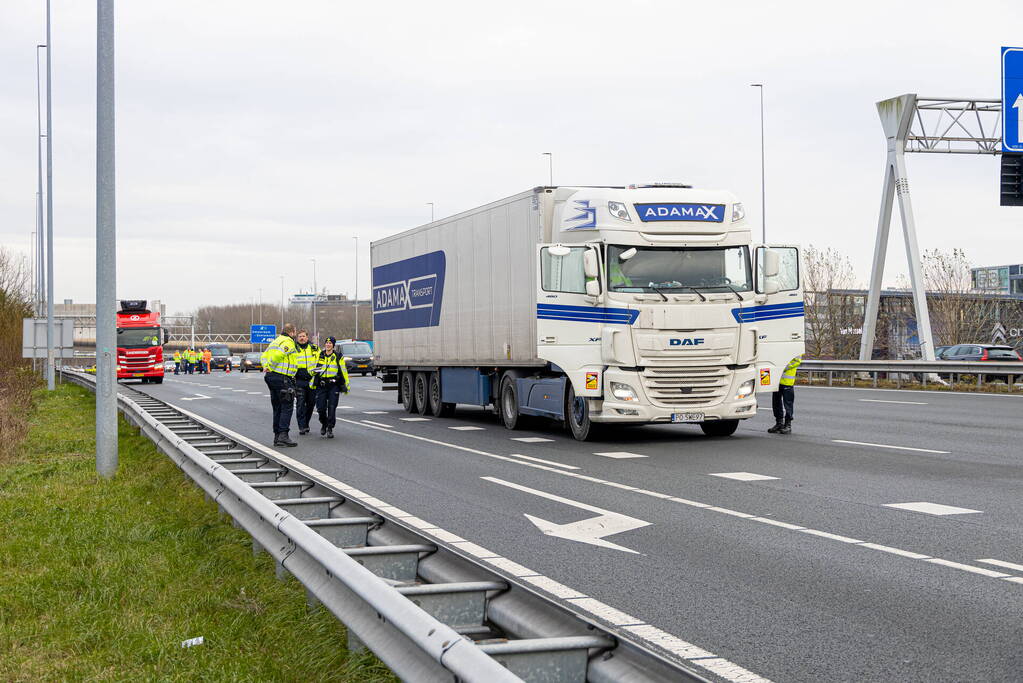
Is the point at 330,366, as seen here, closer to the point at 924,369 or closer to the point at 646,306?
the point at 646,306

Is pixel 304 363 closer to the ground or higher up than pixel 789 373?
higher up

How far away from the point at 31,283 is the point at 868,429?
54976mm

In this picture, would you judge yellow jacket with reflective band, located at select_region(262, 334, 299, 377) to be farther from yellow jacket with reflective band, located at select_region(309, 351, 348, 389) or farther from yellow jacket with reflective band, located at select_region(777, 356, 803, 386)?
yellow jacket with reflective band, located at select_region(777, 356, 803, 386)

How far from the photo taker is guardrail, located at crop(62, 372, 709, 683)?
12.9 ft

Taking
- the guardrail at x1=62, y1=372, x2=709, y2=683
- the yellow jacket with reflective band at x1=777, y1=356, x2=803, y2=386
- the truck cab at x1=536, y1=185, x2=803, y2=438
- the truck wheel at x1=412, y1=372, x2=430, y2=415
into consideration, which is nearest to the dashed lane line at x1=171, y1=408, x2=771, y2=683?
the guardrail at x1=62, y1=372, x2=709, y2=683

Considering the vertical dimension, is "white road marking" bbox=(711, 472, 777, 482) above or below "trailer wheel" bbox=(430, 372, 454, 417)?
below

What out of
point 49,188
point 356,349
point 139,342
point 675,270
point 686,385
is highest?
point 49,188

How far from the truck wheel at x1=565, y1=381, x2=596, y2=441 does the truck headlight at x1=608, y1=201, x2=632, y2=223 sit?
2499mm

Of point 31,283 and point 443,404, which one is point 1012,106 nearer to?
point 443,404

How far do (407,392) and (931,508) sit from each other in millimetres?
16885

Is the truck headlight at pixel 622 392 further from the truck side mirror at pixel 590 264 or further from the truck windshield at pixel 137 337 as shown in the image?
the truck windshield at pixel 137 337

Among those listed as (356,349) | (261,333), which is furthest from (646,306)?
(261,333)

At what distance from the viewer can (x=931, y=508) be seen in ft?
33.2

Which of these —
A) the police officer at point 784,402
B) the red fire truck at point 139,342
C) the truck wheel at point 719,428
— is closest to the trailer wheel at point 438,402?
the truck wheel at point 719,428
